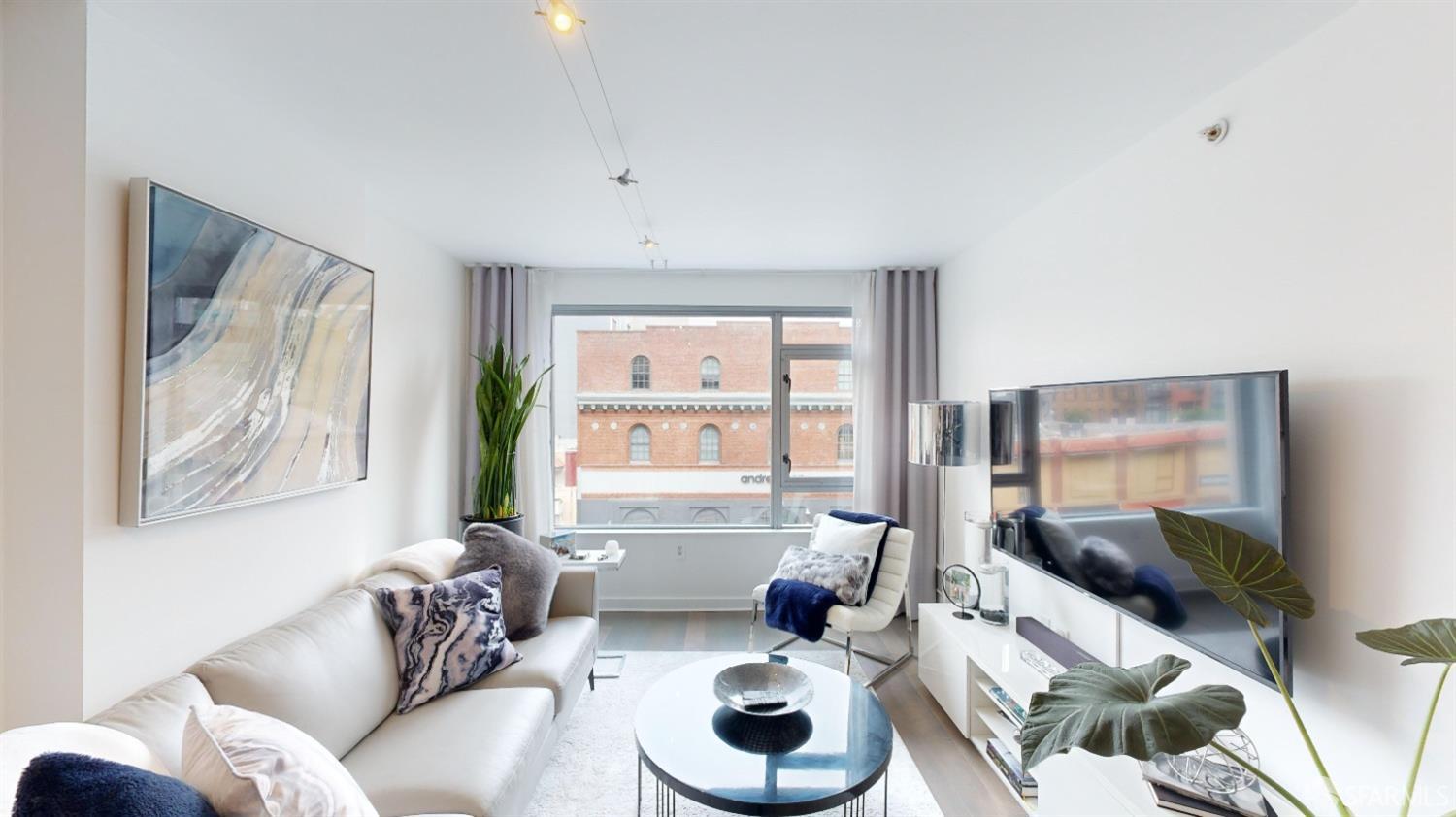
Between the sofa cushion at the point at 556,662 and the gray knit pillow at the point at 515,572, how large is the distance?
9 centimetres

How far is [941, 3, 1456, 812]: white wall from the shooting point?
4.17 ft

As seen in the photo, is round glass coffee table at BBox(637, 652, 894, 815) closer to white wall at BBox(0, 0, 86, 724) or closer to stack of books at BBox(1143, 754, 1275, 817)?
stack of books at BBox(1143, 754, 1275, 817)

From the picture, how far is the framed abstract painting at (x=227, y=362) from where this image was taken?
5.00 ft

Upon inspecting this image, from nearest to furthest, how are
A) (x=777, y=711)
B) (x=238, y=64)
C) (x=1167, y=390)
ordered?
(x=238, y=64) < (x=1167, y=390) < (x=777, y=711)

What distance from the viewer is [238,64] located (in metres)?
1.71

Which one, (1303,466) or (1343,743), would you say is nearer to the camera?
(1343,743)

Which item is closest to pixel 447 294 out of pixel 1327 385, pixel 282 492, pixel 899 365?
pixel 282 492

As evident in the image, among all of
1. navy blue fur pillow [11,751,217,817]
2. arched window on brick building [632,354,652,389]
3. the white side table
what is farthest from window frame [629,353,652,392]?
navy blue fur pillow [11,751,217,817]

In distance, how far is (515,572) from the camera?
8.66ft

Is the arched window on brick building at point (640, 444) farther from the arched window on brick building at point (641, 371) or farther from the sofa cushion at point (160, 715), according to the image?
the sofa cushion at point (160, 715)

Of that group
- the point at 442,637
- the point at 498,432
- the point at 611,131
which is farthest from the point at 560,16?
the point at 498,432

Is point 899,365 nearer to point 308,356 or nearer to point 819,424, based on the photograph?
point 819,424

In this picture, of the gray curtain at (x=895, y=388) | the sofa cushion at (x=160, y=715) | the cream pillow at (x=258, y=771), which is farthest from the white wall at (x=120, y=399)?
the gray curtain at (x=895, y=388)

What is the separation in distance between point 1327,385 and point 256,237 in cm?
314
